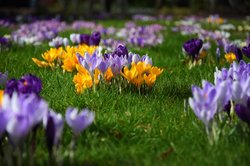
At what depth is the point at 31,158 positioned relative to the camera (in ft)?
8.12

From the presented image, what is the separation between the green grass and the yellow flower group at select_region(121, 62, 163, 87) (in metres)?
0.13

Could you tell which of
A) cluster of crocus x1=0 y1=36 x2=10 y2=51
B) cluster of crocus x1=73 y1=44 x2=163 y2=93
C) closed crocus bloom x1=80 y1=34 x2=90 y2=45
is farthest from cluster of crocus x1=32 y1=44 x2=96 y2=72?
cluster of crocus x1=0 y1=36 x2=10 y2=51

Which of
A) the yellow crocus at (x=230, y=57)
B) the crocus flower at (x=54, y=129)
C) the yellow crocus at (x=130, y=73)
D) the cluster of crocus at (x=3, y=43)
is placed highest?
the crocus flower at (x=54, y=129)

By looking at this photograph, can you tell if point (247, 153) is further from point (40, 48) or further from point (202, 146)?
point (40, 48)

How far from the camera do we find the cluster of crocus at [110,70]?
408cm

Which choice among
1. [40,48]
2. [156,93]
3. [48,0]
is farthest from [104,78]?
[48,0]

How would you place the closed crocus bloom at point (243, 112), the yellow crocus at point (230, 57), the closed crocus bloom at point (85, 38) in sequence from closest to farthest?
the closed crocus bloom at point (243, 112)
the yellow crocus at point (230, 57)
the closed crocus bloom at point (85, 38)

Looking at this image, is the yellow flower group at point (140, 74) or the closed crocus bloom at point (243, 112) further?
the yellow flower group at point (140, 74)

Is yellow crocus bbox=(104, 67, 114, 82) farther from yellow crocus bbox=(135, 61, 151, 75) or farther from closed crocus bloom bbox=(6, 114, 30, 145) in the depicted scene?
closed crocus bloom bbox=(6, 114, 30, 145)

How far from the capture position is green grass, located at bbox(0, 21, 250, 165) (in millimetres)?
2725

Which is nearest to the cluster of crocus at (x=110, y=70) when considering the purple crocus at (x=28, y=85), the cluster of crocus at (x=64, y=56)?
the cluster of crocus at (x=64, y=56)

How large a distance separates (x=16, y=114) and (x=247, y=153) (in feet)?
4.53

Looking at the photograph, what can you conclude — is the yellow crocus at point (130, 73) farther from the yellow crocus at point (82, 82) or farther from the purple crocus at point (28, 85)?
the purple crocus at point (28, 85)

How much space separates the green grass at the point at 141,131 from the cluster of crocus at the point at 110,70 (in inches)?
4.8
